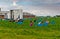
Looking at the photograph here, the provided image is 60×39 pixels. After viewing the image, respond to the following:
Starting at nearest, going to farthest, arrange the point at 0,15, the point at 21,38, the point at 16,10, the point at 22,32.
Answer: the point at 21,38, the point at 22,32, the point at 16,10, the point at 0,15

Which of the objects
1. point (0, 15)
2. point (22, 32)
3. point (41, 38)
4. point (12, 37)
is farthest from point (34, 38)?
point (0, 15)

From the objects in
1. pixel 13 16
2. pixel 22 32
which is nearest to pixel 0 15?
pixel 13 16

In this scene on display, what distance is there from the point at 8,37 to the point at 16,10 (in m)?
22.6

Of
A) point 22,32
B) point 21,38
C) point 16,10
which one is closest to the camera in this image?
point 21,38

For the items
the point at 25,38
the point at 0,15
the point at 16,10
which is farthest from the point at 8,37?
the point at 0,15

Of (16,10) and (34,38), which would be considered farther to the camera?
(16,10)

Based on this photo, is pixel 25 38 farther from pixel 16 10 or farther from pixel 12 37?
pixel 16 10

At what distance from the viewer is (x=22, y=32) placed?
1582 centimetres

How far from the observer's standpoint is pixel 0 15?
5769cm

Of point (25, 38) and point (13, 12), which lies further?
point (13, 12)

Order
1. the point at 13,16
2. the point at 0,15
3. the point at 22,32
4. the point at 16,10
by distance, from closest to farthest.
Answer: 1. the point at 22,32
2. the point at 16,10
3. the point at 13,16
4. the point at 0,15

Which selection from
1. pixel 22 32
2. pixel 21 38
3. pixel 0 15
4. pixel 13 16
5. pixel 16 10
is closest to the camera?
pixel 21 38

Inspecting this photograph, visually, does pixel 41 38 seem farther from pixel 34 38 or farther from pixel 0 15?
pixel 0 15

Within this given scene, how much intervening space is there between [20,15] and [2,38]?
23.8 m
